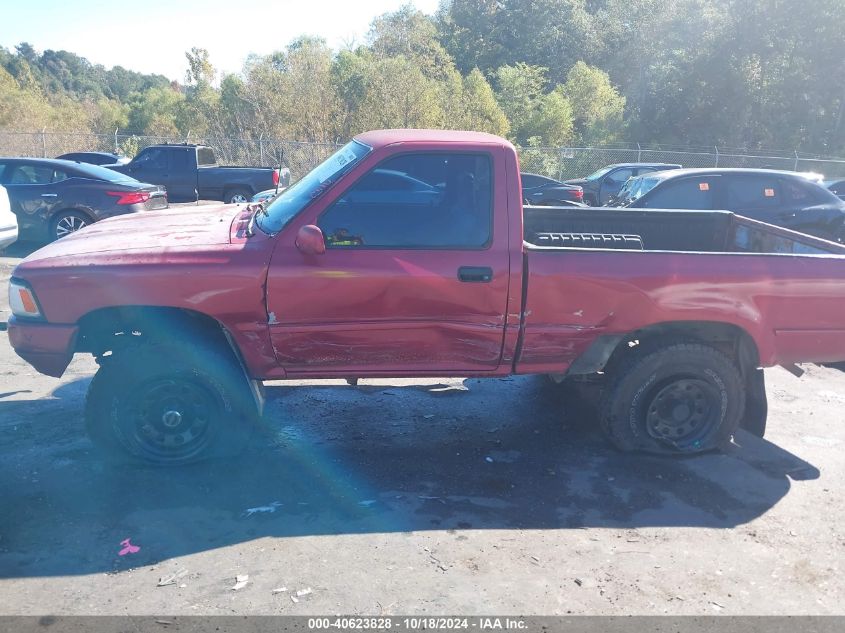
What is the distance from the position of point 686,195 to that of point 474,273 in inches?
262

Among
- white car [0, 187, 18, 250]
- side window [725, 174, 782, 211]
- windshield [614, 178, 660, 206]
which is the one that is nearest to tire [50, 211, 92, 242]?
white car [0, 187, 18, 250]

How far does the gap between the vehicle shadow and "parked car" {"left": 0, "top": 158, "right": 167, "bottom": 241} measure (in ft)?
21.3

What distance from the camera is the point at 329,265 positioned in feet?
13.8

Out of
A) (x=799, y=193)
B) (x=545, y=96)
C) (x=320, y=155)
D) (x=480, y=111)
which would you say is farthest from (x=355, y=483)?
(x=545, y=96)

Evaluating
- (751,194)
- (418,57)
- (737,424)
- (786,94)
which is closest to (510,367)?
(737,424)

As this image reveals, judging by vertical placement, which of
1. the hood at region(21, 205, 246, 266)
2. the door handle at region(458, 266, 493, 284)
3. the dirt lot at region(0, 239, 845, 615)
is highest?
the hood at region(21, 205, 246, 266)

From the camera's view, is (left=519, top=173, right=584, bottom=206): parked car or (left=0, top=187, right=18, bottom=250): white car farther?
(left=519, top=173, right=584, bottom=206): parked car

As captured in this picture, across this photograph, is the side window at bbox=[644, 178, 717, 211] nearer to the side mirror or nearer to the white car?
the side mirror

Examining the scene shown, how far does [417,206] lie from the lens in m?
4.46

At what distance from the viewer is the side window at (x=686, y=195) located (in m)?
9.84

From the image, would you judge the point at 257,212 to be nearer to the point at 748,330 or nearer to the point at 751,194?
the point at 748,330

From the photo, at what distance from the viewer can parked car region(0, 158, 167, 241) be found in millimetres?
10992

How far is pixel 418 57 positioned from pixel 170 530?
1154 inches

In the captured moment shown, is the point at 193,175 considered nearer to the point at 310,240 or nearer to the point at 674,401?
the point at 310,240
